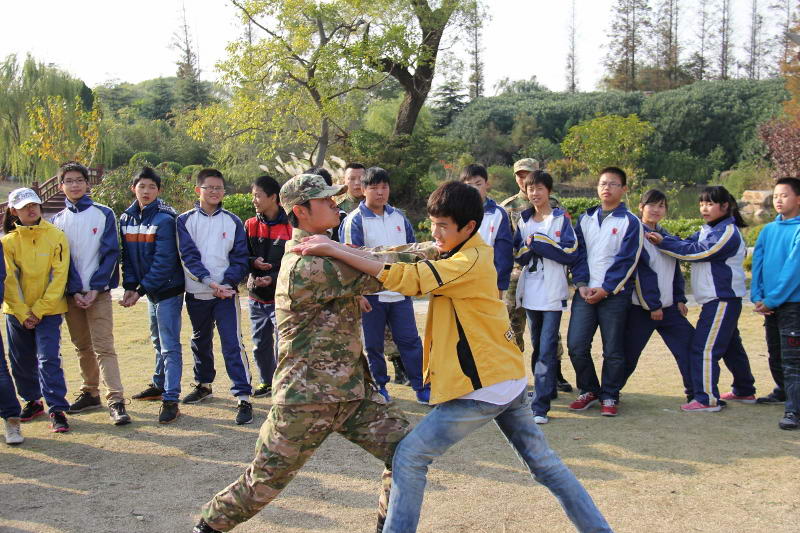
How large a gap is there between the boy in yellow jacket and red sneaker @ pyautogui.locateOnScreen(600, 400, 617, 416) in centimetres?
270

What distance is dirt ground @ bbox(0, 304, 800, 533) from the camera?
154 inches

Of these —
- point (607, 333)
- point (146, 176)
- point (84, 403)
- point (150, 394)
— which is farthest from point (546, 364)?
point (84, 403)

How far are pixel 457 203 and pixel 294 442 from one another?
4.34 ft

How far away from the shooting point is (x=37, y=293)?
5551 mm

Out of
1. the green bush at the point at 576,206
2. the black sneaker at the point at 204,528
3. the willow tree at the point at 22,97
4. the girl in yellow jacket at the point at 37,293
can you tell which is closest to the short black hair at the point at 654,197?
the black sneaker at the point at 204,528

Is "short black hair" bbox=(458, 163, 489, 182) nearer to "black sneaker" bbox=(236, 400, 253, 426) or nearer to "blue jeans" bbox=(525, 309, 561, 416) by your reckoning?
"blue jeans" bbox=(525, 309, 561, 416)

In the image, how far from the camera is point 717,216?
6008mm

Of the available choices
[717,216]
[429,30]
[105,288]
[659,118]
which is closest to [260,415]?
[105,288]

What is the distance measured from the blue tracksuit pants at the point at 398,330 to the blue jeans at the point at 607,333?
1.28m

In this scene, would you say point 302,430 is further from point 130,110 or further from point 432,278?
point 130,110

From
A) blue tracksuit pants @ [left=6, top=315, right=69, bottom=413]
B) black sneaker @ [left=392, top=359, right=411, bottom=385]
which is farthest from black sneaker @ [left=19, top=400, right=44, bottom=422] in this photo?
black sneaker @ [left=392, top=359, right=411, bottom=385]

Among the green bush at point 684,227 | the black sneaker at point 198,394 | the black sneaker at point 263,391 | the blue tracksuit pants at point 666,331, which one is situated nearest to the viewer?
the blue tracksuit pants at point 666,331

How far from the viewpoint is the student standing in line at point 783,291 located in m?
5.48

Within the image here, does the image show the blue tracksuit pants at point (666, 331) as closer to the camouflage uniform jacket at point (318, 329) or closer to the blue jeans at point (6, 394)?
the camouflage uniform jacket at point (318, 329)
